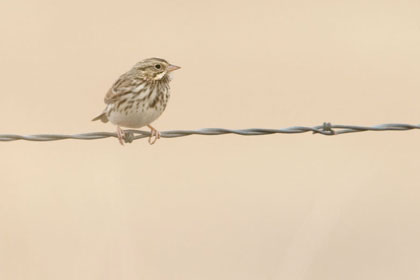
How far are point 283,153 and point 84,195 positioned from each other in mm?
3149

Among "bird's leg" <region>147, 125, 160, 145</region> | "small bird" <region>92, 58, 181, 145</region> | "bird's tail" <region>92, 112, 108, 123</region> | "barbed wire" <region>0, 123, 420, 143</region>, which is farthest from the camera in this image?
"bird's tail" <region>92, 112, 108, 123</region>

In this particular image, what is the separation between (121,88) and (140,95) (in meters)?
0.17

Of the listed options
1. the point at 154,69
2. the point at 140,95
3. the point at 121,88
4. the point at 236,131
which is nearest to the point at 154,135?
the point at 140,95

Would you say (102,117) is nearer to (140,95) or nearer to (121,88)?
(121,88)

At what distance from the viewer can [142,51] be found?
1466cm

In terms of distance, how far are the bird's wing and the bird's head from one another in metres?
0.10

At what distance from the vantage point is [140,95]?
8172mm

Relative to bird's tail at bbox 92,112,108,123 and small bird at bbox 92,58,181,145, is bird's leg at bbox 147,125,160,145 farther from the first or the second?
bird's tail at bbox 92,112,108,123

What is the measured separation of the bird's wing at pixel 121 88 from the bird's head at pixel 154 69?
95mm

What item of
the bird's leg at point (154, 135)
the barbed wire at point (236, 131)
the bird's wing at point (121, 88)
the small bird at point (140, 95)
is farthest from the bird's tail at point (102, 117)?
the barbed wire at point (236, 131)

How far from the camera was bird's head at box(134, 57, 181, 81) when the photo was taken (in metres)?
8.32

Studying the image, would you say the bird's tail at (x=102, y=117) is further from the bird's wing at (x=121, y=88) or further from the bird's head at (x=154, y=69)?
the bird's head at (x=154, y=69)

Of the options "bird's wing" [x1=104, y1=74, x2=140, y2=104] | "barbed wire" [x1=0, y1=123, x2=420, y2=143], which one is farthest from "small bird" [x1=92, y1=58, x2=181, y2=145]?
"barbed wire" [x1=0, y1=123, x2=420, y2=143]

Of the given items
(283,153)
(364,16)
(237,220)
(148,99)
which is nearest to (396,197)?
(237,220)
